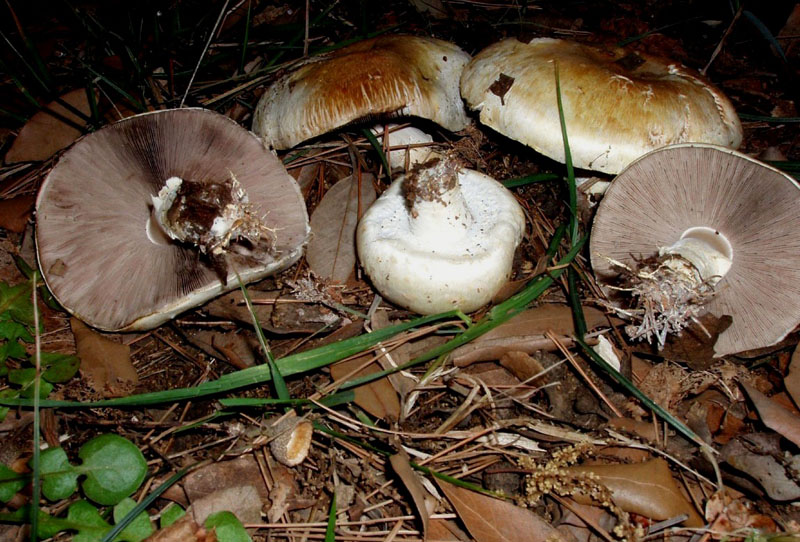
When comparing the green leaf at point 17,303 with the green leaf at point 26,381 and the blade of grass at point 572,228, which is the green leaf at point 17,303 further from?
the blade of grass at point 572,228

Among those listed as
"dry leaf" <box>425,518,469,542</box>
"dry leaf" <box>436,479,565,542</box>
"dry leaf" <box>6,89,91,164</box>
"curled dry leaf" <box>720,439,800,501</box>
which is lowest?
"dry leaf" <box>425,518,469,542</box>

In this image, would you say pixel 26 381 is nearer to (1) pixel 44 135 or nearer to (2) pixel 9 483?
(2) pixel 9 483

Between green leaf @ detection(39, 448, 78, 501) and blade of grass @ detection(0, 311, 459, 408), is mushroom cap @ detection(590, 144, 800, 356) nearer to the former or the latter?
blade of grass @ detection(0, 311, 459, 408)

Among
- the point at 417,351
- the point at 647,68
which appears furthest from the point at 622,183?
the point at 417,351

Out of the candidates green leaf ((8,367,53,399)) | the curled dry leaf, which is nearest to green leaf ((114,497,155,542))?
green leaf ((8,367,53,399))

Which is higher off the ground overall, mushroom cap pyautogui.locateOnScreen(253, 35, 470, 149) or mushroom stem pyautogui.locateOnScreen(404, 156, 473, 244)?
mushroom cap pyautogui.locateOnScreen(253, 35, 470, 149)

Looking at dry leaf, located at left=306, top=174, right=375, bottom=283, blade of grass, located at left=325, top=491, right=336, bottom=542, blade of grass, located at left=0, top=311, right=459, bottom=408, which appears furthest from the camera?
dry leaf, located at left=306, top=174, right=375, bottom=283

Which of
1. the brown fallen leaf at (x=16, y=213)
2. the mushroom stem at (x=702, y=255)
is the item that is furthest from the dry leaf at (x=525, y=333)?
the brown fallen leaf at (x=16, y=213)
